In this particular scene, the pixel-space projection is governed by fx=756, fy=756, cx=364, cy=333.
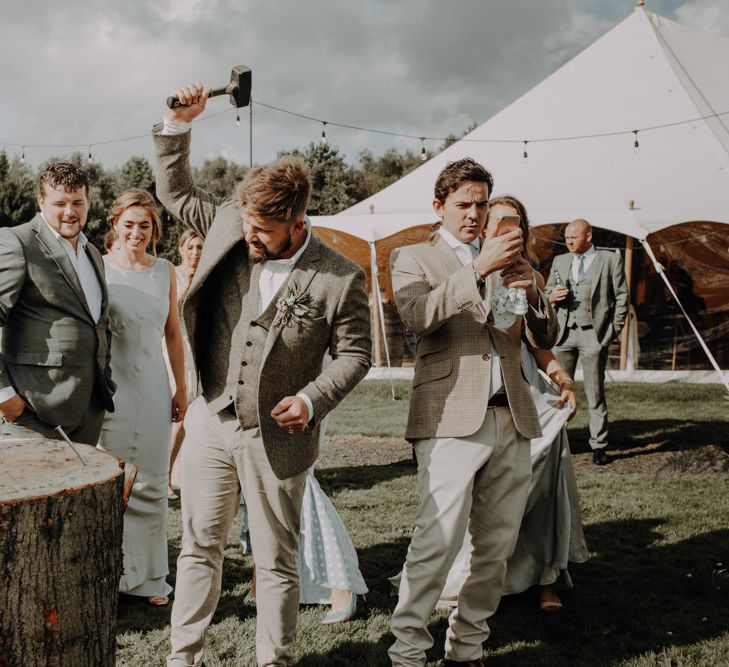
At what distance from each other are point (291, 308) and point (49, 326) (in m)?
1.35

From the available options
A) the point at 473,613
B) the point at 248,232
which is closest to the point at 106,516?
the point at 248,232

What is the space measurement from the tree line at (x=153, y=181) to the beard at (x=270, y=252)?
27.0 metres

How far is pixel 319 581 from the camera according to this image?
3896 millimetres

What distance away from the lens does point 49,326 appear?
3.43m

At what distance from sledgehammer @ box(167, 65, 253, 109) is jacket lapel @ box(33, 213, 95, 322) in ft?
3.96

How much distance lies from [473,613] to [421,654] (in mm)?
290

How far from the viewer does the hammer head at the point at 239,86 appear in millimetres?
2809

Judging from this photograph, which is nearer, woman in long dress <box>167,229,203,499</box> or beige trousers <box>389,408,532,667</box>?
beige trousers <box>389,408,532,667</box>

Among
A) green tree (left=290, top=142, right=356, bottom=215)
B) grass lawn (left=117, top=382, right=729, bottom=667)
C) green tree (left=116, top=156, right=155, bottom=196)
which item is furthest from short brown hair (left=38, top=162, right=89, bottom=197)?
green tree (left=116, top=156, right=155, bottom=196)

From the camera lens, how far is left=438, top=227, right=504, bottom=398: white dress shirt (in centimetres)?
312

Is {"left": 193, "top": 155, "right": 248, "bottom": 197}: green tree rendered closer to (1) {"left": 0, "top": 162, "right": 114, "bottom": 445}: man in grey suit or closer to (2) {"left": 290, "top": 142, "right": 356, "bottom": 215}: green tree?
(2) {"left": 290, "top": 142, "right": 356, "bottom": 215}: green tree

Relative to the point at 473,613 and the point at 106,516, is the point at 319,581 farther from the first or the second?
the point at 106,516

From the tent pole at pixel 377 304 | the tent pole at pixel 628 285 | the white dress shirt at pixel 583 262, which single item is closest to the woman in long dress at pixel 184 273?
the white dress shirt at pixel 583 262

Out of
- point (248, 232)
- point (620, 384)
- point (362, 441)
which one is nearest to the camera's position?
point (248, 232)
